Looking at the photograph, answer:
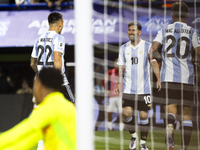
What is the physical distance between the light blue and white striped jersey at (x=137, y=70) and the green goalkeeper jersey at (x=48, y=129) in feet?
9.52

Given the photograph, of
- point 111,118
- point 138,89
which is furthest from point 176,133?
point 138,89

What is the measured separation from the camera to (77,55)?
2.09 metres

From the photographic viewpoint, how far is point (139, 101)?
5.25m

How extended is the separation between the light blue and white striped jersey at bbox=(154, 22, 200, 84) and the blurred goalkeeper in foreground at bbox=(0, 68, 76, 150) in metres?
2.66

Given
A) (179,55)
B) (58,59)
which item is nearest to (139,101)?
(179,55)

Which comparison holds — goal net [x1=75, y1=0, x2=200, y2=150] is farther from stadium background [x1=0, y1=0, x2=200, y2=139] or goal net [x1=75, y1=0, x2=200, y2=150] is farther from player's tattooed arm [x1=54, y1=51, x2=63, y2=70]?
player's tattooed arm [x1=54, y1=51, x2=63, y2=70]

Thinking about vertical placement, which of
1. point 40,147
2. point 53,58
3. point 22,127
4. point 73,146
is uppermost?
point 53,58

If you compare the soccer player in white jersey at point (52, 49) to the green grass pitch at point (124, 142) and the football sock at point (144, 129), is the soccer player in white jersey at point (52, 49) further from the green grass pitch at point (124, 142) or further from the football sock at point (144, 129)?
the green grass pitch at point (124, 142)

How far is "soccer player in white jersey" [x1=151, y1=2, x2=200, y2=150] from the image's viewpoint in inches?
189

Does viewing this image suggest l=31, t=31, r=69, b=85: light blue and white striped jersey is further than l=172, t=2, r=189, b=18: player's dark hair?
No

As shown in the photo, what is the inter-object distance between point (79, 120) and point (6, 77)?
7.70m

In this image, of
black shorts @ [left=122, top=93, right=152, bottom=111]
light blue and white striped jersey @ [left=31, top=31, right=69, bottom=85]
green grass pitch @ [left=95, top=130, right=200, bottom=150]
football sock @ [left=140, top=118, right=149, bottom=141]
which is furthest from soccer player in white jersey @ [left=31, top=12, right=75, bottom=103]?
green grass pitch @ [left=95, top=130, right=200, bottom=150]

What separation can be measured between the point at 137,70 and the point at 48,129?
3.08 meters

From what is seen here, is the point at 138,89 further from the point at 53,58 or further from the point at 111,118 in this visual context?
the point at 111,118
